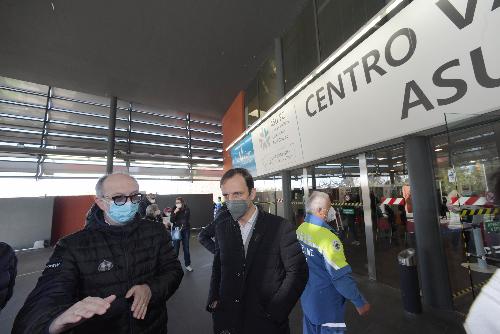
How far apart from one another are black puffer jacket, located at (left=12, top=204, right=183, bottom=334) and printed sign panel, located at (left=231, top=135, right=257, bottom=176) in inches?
246

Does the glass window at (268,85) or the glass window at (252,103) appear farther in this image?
the glass window at (252,103)

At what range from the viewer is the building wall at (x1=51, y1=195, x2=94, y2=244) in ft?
30.2

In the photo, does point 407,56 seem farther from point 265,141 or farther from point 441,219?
point 265,141

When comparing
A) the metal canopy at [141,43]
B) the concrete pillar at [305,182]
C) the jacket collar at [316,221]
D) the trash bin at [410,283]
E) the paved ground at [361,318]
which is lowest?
the paved ground at [361,318]

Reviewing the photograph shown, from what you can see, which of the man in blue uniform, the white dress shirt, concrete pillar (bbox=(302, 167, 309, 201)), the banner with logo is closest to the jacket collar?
the man in blue uniform

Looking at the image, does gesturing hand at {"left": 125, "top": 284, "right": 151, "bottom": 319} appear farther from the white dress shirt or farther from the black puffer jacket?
the white dress shirt

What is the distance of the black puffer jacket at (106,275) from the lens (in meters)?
1.15

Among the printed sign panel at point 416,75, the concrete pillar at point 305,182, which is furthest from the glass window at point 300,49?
the concrete pillar at point 305,182

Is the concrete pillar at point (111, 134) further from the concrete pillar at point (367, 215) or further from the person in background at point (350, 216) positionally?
the concrete pillar at point (367, 215)

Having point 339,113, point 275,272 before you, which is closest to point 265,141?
point 339,113

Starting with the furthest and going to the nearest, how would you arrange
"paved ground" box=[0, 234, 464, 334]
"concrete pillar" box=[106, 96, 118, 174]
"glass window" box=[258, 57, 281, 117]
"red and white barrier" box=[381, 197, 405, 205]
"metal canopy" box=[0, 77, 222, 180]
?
"concrete pillar" box=[106, 96, 118, 174]
"metal canopy" box=[0, 77, 222, 180]
"glass window" box=[258, 57, 281, 117]
"red and white barrier" box=[381, 197, 405, 205]
"paved ground" box=[0, 234, 464, 334]

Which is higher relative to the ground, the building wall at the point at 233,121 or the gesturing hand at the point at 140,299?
the building wall at the point at 233,121

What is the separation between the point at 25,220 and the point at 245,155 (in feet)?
25.7

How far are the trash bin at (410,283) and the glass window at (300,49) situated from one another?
3.95m
